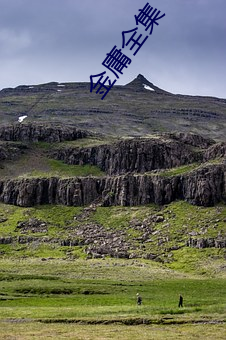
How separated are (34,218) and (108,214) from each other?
99.4ft

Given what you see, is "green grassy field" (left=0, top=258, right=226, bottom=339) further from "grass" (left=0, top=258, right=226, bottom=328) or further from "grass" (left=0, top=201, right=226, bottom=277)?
"grass" (left=0, top=201, right=226, bottom=277)

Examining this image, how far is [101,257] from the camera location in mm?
146125

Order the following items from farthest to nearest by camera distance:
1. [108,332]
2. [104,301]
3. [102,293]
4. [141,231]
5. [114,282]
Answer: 1. [141,231]
2. [114,282]
3. [102,293]
4. [104,301]
5. [108,332]

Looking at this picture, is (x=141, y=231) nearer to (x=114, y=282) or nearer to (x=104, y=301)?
A: (x=114, y=282)

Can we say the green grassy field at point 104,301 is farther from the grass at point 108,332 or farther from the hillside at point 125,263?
the hillside at point 125,263

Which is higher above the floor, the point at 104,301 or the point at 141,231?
the point at 141,231

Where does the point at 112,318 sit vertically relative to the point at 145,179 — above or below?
below

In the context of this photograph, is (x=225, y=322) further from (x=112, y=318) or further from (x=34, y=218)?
(x=34, y=218)

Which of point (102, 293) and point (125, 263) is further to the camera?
point (125, 263)

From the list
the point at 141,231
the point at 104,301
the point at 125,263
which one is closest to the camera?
the point at 104,301

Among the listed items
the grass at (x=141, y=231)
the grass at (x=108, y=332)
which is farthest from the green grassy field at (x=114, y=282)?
the grass at (x=141, y=231)

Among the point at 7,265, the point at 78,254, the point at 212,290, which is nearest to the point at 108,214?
the point at 78,254

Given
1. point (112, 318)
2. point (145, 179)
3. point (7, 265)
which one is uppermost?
point (145, 179)

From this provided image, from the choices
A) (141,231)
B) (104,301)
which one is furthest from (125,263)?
(104,301)
